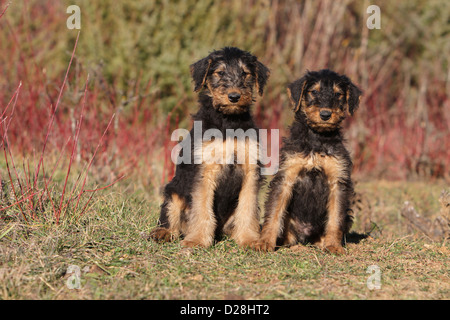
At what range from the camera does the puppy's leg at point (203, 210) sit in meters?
5.12

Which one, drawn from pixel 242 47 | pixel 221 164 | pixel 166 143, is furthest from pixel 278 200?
pixel 242 47

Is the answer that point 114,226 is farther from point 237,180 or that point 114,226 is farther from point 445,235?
point 445,235

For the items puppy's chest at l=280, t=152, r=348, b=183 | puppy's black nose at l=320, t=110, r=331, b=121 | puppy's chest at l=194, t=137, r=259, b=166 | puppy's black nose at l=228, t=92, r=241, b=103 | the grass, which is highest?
puppy's black nose at l=228, t=92, r=241, b=103

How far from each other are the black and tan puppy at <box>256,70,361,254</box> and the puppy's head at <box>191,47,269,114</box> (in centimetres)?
46

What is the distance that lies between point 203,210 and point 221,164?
1.66 feet

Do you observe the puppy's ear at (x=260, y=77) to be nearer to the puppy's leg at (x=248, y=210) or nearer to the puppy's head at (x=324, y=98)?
the puppy's head at (x=324, y=98)

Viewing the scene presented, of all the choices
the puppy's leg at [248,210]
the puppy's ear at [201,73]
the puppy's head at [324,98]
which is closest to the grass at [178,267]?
the puppy's leg at [248,210]

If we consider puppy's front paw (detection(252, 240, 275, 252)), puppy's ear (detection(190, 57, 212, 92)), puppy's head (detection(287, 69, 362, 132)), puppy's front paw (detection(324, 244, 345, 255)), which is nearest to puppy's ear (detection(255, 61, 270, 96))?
puppy's head (detection(287, 69, 362, 132))

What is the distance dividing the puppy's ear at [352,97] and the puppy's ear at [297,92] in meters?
0.51

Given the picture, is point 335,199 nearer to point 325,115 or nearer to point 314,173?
point 314,173

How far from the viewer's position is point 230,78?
525 cm

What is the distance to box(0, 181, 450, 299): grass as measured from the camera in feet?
12.8

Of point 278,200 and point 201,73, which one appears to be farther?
point 201,73

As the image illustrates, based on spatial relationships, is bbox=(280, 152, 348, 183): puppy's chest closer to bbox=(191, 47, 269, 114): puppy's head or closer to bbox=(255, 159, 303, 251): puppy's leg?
bbox=(255, 159, 303, 251): puppy's leg
